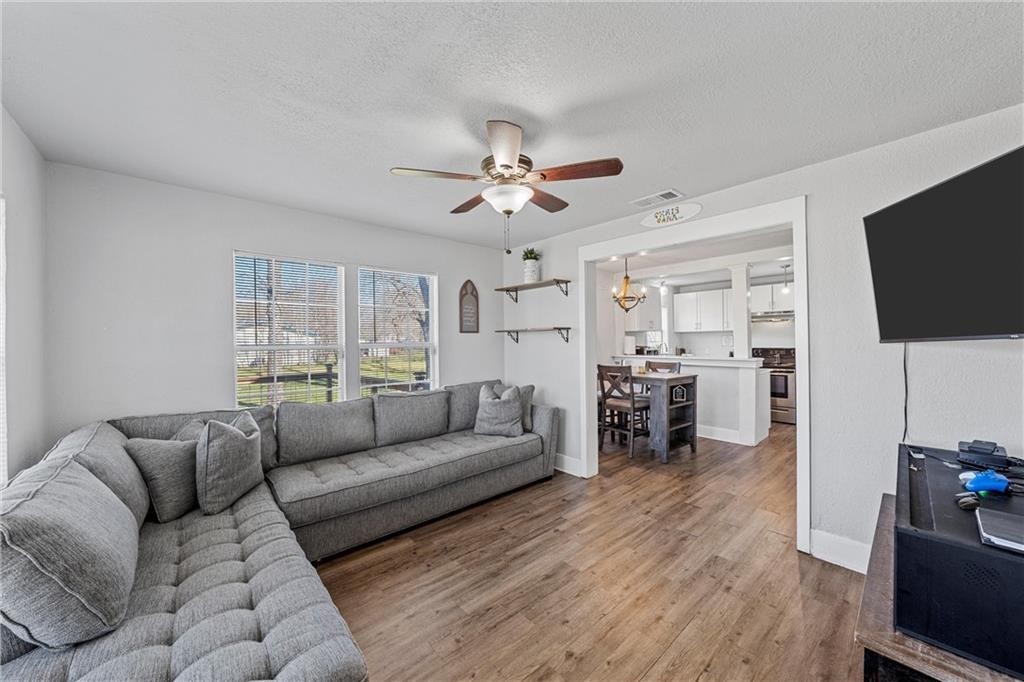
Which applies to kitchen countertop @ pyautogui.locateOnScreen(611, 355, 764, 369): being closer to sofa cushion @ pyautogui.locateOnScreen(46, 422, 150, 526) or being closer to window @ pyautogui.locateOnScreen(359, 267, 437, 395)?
window @ pyautogui.locateOnScreen(359, 267, 437, 395)

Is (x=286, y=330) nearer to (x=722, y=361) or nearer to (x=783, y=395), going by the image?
(x=722, y=361)

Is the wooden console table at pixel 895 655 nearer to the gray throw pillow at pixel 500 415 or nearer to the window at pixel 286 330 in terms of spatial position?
the gray throw pillow at pixel 500 415

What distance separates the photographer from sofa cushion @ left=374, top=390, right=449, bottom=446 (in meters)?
3.40

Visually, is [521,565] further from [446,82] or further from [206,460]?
[446,82]

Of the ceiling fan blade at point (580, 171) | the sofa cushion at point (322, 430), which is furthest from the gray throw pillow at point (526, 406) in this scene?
the ceiling fan blade at point (580, 171)

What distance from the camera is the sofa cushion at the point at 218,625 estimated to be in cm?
106

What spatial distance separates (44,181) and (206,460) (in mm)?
1952

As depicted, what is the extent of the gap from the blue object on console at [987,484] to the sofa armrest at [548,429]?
8.79ft

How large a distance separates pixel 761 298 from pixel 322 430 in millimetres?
7956

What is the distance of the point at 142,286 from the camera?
2.68 metres

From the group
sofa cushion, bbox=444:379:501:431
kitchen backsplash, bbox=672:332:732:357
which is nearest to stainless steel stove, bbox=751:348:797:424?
kitchen backsplash, bbox=672:332:732:357

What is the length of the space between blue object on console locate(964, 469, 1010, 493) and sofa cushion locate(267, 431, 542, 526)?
103 inches

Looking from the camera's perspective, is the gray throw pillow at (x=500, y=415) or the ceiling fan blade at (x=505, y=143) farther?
the gray throw pillow at (x=500, y=415)

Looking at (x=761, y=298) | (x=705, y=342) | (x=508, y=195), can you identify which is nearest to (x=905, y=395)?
(x=508, y=195)
